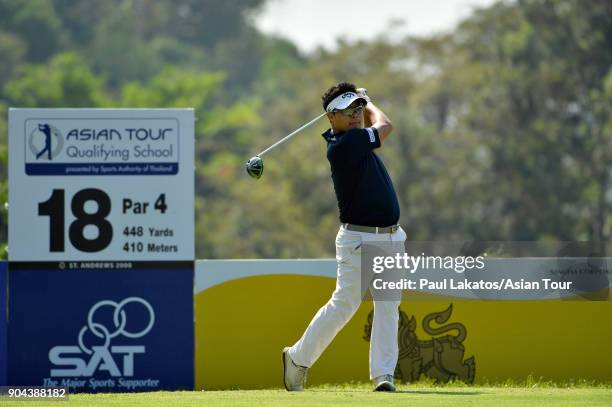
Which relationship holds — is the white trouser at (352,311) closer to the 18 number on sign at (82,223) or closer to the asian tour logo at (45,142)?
the 18 number on sign at (82,223)

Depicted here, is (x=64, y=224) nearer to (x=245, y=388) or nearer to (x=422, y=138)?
(x=245, y=388)

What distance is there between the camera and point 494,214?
5062 centimetres

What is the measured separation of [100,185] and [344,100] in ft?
8.57

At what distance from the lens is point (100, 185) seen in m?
11.8

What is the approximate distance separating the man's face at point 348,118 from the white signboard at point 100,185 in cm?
187

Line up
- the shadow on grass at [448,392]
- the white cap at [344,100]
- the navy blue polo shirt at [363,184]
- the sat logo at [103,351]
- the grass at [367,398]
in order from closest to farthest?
the grass at [367,398] < the shadow on grass at [448,392] < the navy blue polo shirt at [363,184] < the white cap at [344,100] < the sat logo at [103,351]

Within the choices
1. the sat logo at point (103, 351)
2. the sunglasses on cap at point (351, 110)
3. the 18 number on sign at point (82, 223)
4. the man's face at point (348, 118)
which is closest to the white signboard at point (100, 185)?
the 18 number on sign at point (82, 223)

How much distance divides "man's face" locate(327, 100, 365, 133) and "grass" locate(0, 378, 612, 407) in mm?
1933

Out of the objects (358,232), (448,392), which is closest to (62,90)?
(358,232)

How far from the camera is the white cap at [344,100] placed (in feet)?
33.5

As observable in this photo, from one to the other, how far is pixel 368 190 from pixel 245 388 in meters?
2.50

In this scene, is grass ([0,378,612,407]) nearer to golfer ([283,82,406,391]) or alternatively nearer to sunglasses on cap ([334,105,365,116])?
golfer ([283,82,406,391])

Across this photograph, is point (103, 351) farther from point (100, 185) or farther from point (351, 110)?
point (351, 110)

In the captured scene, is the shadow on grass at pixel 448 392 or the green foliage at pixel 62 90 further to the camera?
the green foliage at pixel 62 90
